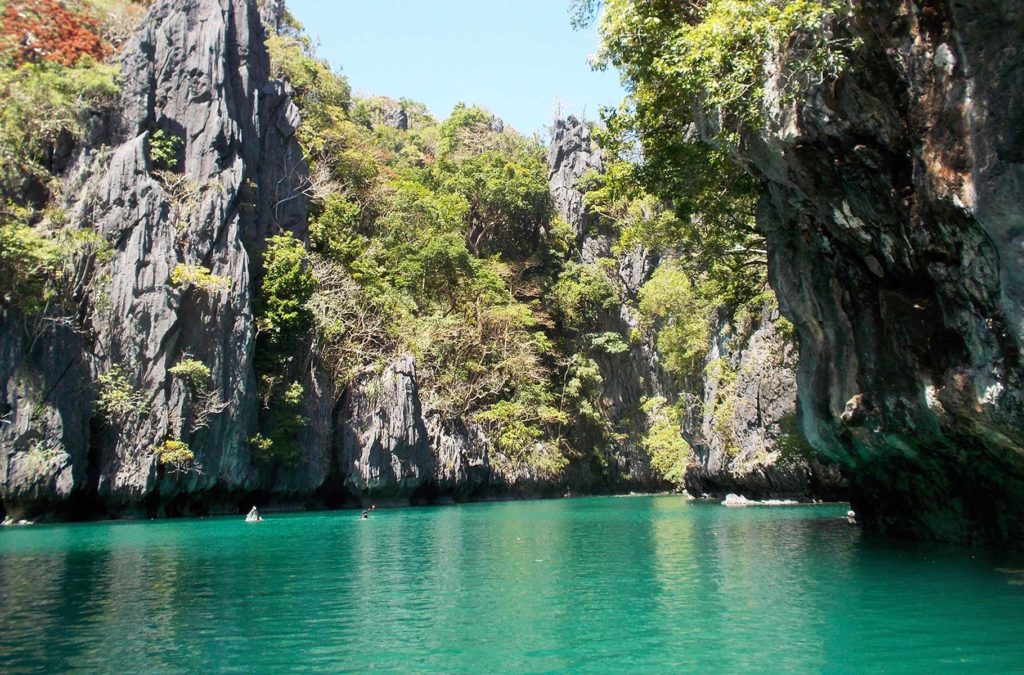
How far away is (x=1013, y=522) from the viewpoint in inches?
550

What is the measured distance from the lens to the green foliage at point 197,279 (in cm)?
2981

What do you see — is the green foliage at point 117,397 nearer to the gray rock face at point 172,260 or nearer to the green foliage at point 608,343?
the gray rock face at point 172,260

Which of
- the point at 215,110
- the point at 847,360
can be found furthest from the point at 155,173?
the point at 847,360

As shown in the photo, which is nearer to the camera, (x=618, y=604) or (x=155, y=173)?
(x=618, y=604)

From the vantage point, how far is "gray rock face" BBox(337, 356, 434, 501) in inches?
1382

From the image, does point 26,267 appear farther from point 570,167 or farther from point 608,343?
point 570,167

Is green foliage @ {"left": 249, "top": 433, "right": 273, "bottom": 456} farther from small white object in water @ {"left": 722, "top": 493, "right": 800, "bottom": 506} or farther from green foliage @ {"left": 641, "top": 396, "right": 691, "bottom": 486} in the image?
green foliage @ {"left": 641, "top": 396, "right": 691, "bottom": 486}

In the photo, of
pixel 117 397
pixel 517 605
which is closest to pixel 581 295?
pixel 117 397

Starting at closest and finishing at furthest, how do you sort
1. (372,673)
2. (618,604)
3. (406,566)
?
(372,673) < (618,604) < (406,566)

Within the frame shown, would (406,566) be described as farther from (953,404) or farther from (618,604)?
(953,404)

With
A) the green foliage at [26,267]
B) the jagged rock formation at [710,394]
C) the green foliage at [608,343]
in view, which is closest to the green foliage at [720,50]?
the jagged rock formation at [710,394]

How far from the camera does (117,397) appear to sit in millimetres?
27516

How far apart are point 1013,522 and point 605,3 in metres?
11.8

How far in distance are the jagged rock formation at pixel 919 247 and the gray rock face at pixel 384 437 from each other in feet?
72.8
